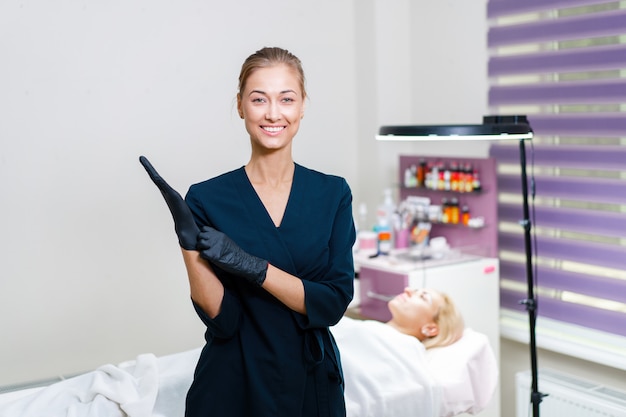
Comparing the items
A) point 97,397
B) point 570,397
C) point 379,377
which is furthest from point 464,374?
point 97,397

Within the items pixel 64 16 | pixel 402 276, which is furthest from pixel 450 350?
pixel 64 16

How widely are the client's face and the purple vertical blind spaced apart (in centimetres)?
55

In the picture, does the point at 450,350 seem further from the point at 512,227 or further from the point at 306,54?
the point at 306,54

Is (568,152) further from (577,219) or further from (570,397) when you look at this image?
(570,397)

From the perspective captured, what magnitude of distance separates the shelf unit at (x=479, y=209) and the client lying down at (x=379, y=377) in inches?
25.1

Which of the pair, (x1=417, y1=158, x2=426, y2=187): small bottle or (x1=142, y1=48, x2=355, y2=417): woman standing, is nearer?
(x1=142, y1=48, x2=355, y2=417): woman standing

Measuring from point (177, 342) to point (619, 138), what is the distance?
1.97 m

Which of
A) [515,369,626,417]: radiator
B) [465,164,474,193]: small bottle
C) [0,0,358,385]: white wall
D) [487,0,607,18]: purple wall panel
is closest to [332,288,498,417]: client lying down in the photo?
[515,369,626,417]: radiator

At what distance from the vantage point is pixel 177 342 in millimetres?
3332

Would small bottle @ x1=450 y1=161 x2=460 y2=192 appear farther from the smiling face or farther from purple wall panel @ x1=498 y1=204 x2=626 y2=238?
the smiling face

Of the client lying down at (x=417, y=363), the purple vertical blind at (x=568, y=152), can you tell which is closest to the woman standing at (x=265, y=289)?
the client lying down at (x=417, y=363)

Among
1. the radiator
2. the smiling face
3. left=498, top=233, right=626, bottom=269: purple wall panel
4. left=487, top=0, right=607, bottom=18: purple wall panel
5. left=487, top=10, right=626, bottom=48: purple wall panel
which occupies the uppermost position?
left=487, top=0, right=607, bottom=18: purple wall panel

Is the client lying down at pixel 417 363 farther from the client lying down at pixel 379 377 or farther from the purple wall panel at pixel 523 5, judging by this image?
the purple wall panel at pixel 523 5

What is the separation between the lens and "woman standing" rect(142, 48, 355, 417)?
1416mm
